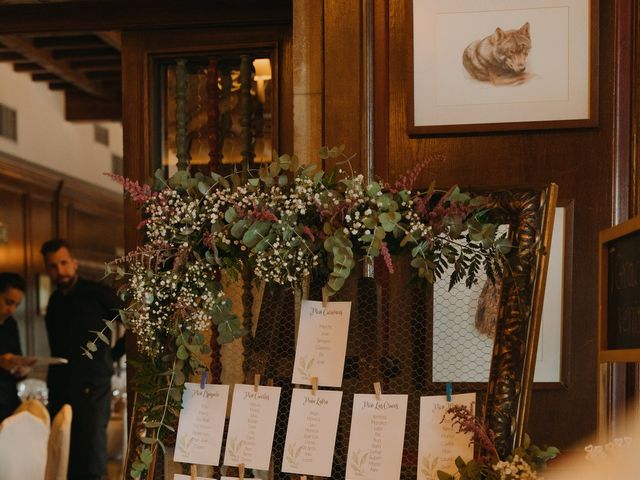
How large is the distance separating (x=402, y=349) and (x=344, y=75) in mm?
1086

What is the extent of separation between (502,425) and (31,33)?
2.86m

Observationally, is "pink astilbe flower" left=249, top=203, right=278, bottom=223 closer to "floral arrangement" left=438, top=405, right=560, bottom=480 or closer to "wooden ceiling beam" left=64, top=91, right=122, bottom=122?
"floral arrangement" left=438, top=405, right=560, bottom=480

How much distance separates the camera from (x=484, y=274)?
1998mm

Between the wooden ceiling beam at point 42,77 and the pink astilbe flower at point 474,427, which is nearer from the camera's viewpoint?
the pink astilbe flower at point 474,427

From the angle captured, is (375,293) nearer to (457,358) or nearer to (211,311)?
(457,358)

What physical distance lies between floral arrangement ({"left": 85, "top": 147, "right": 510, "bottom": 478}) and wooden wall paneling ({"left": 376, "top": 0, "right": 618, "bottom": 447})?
0.59m

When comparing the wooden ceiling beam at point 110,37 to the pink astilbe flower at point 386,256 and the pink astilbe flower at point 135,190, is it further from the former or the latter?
the pink astilbe flower at point 386,256

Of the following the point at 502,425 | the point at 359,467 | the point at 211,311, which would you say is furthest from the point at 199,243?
the point at 502,425

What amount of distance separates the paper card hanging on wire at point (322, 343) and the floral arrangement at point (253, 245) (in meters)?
0.05

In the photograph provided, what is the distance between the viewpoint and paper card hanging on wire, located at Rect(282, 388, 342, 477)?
76.8 inches

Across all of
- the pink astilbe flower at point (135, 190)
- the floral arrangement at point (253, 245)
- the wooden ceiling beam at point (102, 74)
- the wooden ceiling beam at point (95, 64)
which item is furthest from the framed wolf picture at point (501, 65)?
the wooden ceiling beam at point (102, 74)

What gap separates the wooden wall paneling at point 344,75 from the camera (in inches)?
109

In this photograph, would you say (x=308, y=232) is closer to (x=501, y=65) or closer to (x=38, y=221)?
(x=501, y=65)

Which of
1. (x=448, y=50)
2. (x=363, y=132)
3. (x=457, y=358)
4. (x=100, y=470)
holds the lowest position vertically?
(x=100, y=470)
